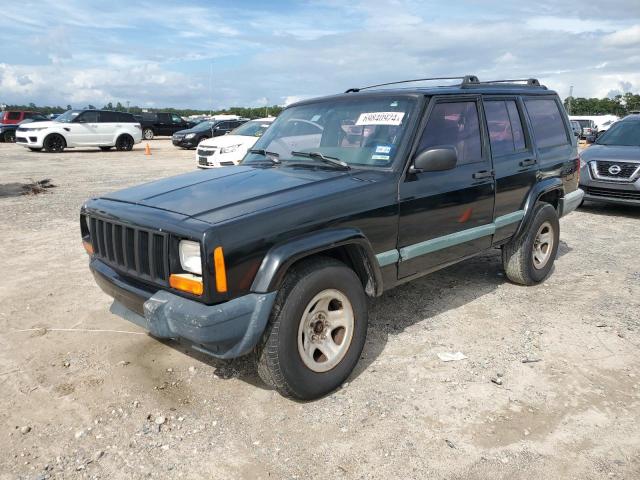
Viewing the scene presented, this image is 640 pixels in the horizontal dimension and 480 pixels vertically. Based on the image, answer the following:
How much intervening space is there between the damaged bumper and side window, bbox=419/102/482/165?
1804mm

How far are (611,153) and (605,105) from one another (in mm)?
57821

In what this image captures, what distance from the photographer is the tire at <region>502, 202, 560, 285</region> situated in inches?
200

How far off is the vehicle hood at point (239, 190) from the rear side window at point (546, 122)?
243 cm

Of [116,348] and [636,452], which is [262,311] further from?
[636,452]

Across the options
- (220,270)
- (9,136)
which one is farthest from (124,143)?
(220,270)

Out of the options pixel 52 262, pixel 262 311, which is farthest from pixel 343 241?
pixel 52 262

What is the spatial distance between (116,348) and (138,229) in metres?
1.32

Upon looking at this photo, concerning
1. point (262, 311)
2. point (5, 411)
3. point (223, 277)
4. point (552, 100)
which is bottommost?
point (5, 411)

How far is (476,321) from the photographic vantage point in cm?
447

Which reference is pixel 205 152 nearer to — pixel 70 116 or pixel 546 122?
pixel 546 122

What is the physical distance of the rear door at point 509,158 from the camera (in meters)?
4.55

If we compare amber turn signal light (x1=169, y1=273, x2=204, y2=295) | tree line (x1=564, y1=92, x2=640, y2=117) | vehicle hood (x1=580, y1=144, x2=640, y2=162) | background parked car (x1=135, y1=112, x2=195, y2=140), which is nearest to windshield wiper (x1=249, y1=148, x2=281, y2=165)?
amber turn signal light (x1=169, y1=273, x2=204, y2=295)

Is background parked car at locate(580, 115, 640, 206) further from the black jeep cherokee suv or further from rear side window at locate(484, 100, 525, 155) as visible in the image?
rear side window at locate(484, 100, 525, 155)

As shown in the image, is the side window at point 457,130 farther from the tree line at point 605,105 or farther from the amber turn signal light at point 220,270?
the tree line at point 605,105
